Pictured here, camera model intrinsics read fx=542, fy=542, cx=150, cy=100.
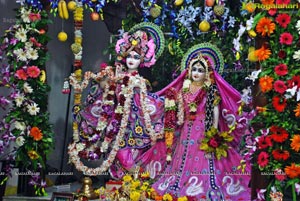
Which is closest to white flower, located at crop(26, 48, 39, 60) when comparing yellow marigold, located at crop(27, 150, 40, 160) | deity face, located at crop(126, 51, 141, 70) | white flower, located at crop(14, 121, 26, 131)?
white flower, located at crop(14, 121, 26, 131)

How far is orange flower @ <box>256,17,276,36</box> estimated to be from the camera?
17.3ft

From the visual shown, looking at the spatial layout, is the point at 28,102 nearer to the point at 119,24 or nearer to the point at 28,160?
the point at 28,160

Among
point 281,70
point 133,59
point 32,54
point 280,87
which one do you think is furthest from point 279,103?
point 32,54

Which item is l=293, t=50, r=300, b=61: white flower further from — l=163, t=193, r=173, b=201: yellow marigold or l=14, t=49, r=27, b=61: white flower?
l=14, t=49, r=27, b=61: white flower

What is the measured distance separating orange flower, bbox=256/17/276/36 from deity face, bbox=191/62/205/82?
1.97 metres

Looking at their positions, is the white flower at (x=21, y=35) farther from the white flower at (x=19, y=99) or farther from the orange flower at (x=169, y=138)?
the orange flower at (x=169, y=138)

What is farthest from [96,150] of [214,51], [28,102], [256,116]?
[256,116]

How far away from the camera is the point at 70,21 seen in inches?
387

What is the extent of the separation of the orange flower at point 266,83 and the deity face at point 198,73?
200 centimetres

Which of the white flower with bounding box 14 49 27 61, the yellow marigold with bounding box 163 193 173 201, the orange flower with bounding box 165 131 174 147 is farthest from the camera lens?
the orange flower with bounding box 165 131 174 147

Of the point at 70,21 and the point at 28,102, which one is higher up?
the point at 70,21

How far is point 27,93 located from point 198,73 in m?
2.25

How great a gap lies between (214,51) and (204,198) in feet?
6.84

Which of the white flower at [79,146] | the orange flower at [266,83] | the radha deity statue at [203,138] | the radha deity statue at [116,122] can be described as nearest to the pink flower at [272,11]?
the orange flower at [266,83]
